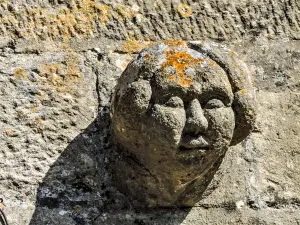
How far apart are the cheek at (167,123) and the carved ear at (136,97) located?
28 mm

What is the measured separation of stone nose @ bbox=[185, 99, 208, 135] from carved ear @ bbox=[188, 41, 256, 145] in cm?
11

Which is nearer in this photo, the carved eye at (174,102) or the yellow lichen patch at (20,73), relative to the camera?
the carved eye at (174,102)

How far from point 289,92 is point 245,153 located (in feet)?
0.82

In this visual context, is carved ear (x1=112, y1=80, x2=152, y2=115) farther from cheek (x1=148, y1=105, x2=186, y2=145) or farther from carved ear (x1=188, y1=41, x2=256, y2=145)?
carved ear (x1=188, y1=41, x2=256, y2=145)

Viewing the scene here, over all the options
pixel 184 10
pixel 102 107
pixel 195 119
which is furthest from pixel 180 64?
pixel 184 10

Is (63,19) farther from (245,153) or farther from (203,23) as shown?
(245,153)

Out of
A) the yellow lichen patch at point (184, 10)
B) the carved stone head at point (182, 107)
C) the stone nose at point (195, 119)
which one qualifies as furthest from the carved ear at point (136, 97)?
the yellow lichen patch at point (184, 10)

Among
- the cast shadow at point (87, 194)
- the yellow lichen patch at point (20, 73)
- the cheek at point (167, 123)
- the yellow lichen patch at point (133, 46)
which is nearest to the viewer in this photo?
the cheek at point (167, 123)

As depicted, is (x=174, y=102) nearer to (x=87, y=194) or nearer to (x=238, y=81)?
(x=238, y=81)

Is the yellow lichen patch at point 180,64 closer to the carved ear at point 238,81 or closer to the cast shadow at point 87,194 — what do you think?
the carved ear at point 238,81

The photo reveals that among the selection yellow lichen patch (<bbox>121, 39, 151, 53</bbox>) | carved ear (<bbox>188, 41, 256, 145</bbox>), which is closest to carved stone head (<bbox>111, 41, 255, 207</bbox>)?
carved ear (<bbox>188, 41, 256, 145</bbox>)

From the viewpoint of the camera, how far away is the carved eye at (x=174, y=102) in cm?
190

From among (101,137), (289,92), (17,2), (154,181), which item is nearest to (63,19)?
(17,2)

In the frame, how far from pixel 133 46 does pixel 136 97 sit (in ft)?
1.29
